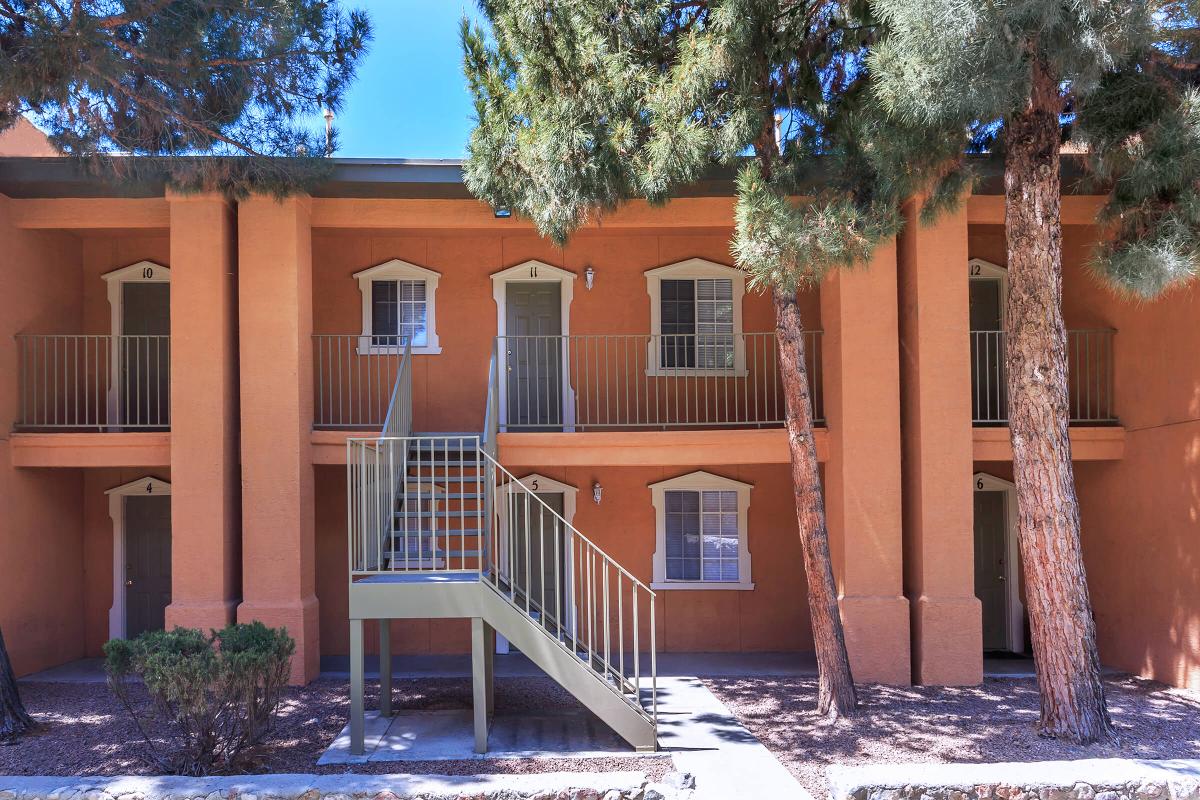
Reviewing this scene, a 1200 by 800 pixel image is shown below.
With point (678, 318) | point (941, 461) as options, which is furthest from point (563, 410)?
point (941, 461)

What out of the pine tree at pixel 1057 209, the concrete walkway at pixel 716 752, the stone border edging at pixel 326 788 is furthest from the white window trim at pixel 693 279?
the stone border edging at pixel 326 788

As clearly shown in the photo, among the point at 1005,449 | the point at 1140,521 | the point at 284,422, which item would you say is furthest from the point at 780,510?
the point at 284,422

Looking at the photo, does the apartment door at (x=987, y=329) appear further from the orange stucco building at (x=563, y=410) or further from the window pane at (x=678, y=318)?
the window pane at (x=678, y=318)

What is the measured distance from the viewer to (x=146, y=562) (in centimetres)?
1164

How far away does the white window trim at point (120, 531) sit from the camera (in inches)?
450

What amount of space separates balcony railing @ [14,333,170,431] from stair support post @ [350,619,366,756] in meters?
4.91

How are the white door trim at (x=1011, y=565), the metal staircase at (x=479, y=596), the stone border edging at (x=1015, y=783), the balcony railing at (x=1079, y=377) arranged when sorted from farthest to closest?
the white door trim at (x=1011, y=565)
the balcony railing at (x=1079, y=377)
the metal staircase at (x=479, y=596)
the stone border edging at (x=1015, y=783)

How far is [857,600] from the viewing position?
9703 millimetres

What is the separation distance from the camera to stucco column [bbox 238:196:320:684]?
9.78 metres

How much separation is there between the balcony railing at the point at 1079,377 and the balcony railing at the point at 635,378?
2.25 metres

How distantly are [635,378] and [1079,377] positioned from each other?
591 centimetres

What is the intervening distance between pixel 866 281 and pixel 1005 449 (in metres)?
2.67

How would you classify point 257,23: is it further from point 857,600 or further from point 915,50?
point 857,600

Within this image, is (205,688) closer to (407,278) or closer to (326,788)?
(326,788)
